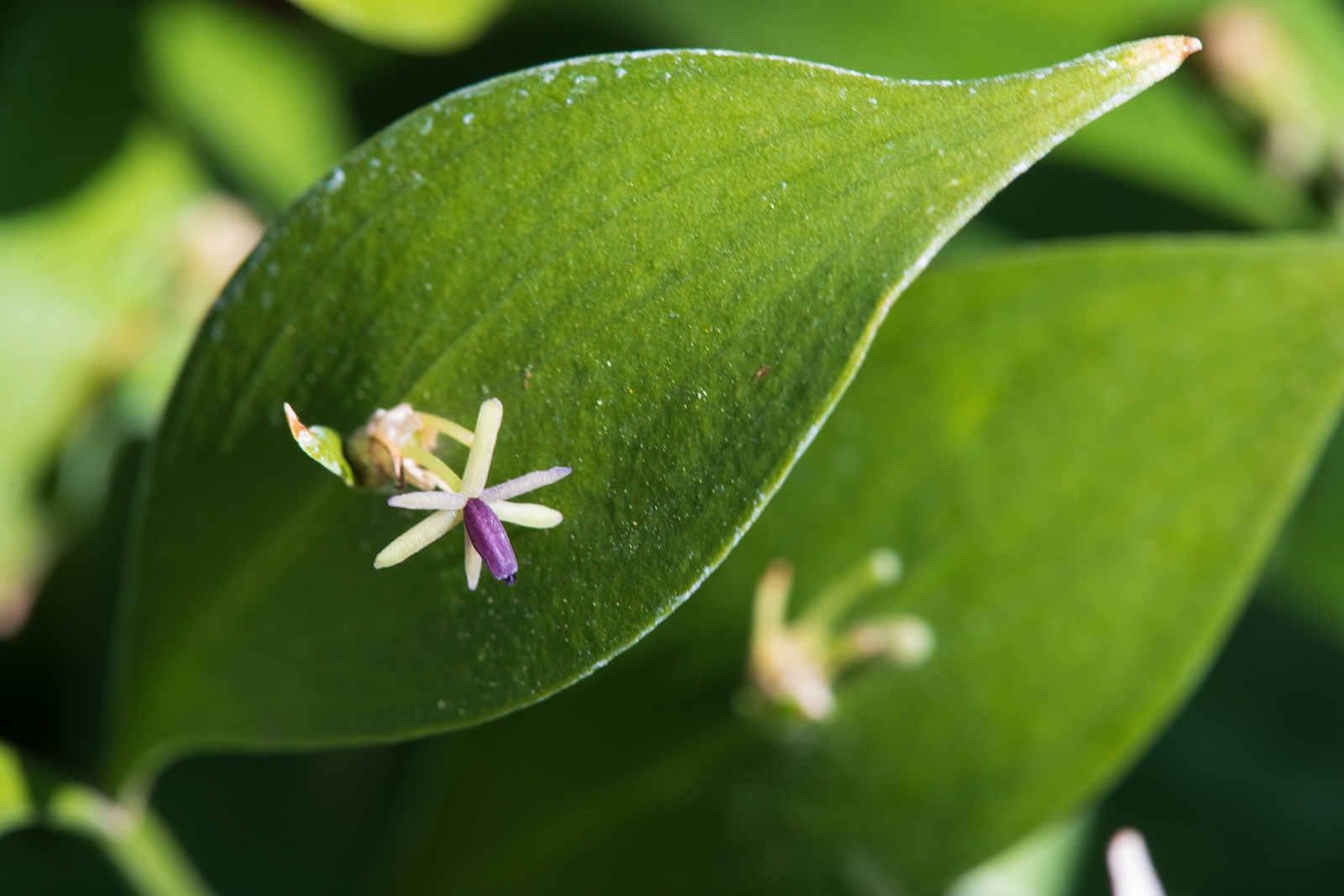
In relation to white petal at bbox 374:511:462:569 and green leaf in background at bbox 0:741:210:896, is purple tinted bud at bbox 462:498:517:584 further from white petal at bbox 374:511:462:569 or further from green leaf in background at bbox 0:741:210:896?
green leaf in background at bbox 0:741:210:896

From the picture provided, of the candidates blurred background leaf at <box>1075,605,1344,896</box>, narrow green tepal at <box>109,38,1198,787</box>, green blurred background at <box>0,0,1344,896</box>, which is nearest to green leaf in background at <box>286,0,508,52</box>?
green blurred background at <box>0,0,1344,896</box>

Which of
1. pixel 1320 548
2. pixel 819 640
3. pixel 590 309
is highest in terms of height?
pixel 590 309

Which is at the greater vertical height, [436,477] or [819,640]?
[436,477]

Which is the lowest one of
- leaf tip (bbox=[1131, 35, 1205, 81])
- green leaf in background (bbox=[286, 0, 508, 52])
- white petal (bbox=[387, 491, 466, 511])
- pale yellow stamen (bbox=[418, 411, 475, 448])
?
white petal (bbox=[387, 491, 466, 511])

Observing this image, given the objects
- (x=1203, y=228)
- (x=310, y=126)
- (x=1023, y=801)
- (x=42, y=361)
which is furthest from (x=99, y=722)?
Result: (x=1203, y=228)

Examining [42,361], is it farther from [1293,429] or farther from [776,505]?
[1293,429]

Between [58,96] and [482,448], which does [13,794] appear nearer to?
[482,448]

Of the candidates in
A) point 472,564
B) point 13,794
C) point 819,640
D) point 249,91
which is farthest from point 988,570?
point 249,91

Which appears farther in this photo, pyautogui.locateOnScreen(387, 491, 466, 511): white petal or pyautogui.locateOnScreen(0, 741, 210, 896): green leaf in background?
pyautogui.locateOnScreen(0, 741, 210, 896): green leaf in background
